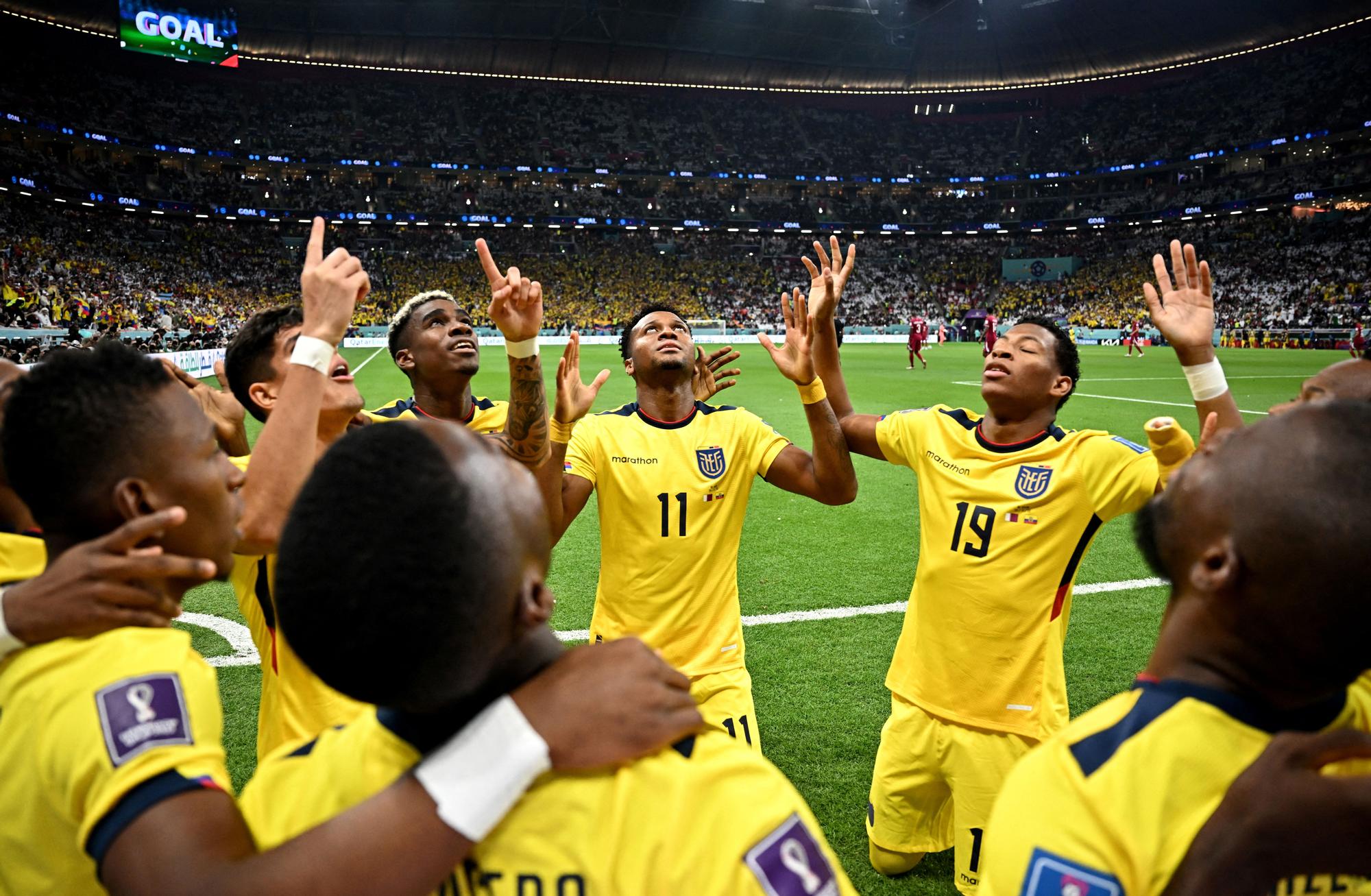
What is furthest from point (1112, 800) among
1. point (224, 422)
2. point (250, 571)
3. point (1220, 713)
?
point (224, 422)

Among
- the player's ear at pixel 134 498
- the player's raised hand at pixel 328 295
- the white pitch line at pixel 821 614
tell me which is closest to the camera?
the player's ear at pixel 134 498

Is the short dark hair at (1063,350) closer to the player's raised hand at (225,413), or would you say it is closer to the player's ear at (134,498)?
the player's ear at (134,498)

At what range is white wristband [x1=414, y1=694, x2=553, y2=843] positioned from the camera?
1.08 meters

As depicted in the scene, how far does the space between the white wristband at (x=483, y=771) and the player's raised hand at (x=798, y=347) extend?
2333mm

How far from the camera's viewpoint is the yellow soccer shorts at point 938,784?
123 inches

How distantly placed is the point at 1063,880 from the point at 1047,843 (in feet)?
0.17

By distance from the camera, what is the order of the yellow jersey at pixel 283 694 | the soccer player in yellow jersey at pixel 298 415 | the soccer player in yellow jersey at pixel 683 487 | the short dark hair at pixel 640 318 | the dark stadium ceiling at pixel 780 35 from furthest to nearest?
the dark stadium ceiling at pixel 780 35 → the short dark hair at pixel 640 318 → the soccer player in yellow jersey at pixel 683 487 → the yellow jersey at pixel 283 694 → the soccer player in yellow jersey at pixel 298 415

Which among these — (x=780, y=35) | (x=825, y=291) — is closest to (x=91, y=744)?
(x=825, y=291)

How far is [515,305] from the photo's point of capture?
3.04 m

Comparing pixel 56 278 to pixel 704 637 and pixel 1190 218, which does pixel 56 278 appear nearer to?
pixel 704 637

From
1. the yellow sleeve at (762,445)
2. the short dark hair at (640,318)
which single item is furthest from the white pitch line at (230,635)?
the yellow sleeve at (762,445)

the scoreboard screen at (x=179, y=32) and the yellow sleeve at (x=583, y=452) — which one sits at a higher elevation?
the scoreboard screen at (x=179, y=32)

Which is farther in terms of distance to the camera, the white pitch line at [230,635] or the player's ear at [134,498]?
the white pitch line at [230,635]

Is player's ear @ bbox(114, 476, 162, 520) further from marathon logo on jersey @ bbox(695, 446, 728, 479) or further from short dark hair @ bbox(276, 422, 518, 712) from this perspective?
marathon logo on jersey @ bbox(695, 446, 728, 479)
